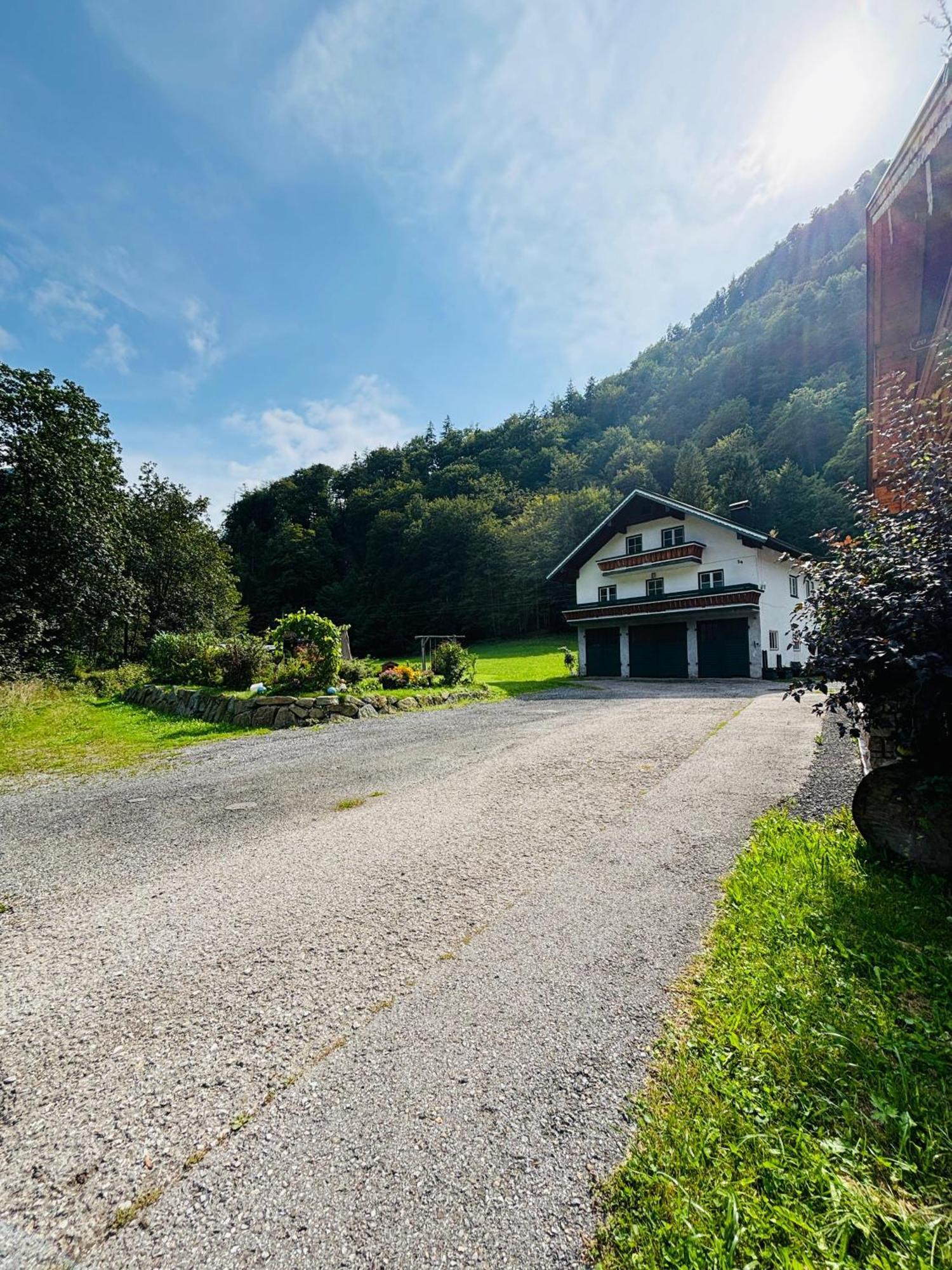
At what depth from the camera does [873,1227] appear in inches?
54.4

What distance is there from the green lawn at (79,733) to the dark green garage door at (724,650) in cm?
1828

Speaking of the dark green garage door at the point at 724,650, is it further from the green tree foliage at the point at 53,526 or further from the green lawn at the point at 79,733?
the green tree foliage at the point at 53,526

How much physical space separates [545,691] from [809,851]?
45.8 feet

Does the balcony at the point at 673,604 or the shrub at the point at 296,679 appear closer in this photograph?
the shrub at the point at 296,679

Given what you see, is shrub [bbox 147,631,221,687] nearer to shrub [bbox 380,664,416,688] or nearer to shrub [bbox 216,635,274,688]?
shrub [bbox 216,635,274,688]

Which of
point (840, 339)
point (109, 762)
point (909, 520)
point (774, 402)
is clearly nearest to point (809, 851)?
point (909, 520)

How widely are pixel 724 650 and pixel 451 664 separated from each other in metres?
11.9

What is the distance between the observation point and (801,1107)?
5.76 ft

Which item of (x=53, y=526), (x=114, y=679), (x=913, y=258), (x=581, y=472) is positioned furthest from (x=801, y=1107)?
(x=581, y=472)

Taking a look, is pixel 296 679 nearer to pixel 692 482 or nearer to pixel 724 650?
pixel 724 650

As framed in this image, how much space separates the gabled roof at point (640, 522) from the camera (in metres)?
20.2

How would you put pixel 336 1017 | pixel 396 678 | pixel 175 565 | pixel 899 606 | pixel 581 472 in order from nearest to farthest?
pixel 336 1017
pixel 899 606
pixel 396 678
pixel 175 565
pixel 581 472

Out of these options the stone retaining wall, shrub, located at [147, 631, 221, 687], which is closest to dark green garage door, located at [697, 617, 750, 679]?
the stone retaining wall

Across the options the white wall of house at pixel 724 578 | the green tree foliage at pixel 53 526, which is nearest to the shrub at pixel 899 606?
the white wall of house at pixel 724 578
